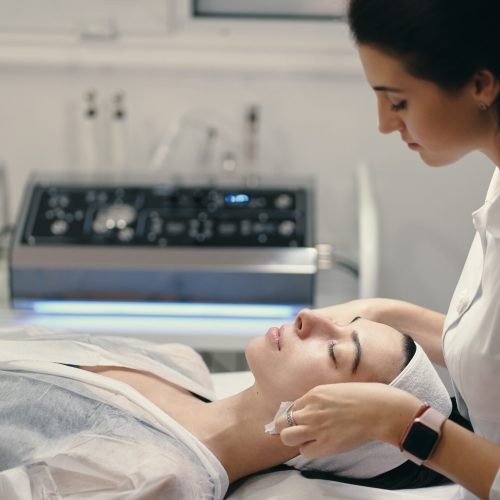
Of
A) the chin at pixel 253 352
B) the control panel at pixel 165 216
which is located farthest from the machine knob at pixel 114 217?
the chin at pixel 253 352

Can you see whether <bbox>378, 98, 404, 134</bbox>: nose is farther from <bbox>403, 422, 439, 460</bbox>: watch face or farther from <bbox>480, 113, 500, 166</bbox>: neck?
<bbox>403, 422, 439, 460</bbox>: watch face

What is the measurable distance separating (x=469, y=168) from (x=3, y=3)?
1.38 metres

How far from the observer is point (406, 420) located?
124cm

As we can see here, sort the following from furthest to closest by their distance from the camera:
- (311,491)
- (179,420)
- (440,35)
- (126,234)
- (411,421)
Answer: (126,234) < (179,420) < (311,491) < (411,421) < (440,35)

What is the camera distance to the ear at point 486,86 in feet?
3.73

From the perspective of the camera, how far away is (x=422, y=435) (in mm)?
1216

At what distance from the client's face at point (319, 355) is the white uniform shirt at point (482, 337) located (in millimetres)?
158

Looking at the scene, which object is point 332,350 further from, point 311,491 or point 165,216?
point 165,216

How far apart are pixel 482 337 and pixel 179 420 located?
1.93ft

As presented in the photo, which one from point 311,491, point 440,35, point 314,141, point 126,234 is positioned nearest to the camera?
point 440,35

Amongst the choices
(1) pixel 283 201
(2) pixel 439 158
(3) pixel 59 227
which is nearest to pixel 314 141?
(1) pixel 283 201

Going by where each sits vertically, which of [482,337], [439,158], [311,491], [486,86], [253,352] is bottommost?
[311,491]

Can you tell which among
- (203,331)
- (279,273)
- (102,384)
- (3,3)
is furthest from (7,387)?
(3,3)

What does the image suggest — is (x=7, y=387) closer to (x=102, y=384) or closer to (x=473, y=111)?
(x=102, y=384)
